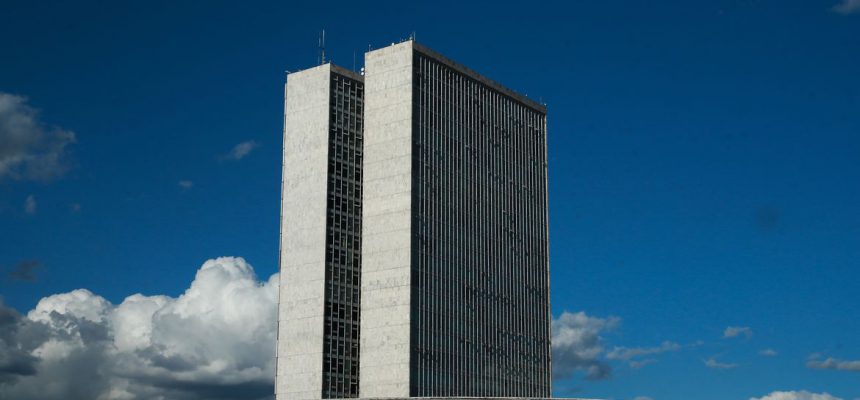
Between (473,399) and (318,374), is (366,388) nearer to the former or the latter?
(318,374)

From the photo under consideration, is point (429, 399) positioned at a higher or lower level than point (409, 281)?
lower

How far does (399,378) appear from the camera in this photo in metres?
196

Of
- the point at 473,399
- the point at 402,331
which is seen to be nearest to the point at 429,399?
the point at 473,399

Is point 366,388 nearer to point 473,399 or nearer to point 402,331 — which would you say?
point 402,331

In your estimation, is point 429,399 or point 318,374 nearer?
point 429,399

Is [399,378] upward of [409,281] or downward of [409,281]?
downward

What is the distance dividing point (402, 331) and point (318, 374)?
14540 millimetres

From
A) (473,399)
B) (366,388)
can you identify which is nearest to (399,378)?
(366,388)

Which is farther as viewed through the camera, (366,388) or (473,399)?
(366,388)

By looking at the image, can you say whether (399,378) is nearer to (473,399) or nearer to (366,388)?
(366,388)

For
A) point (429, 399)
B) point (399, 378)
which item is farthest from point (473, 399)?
point (399, 378)

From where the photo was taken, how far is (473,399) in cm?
18012

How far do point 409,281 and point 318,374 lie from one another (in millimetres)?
19961

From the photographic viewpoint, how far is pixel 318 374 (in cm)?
19888
